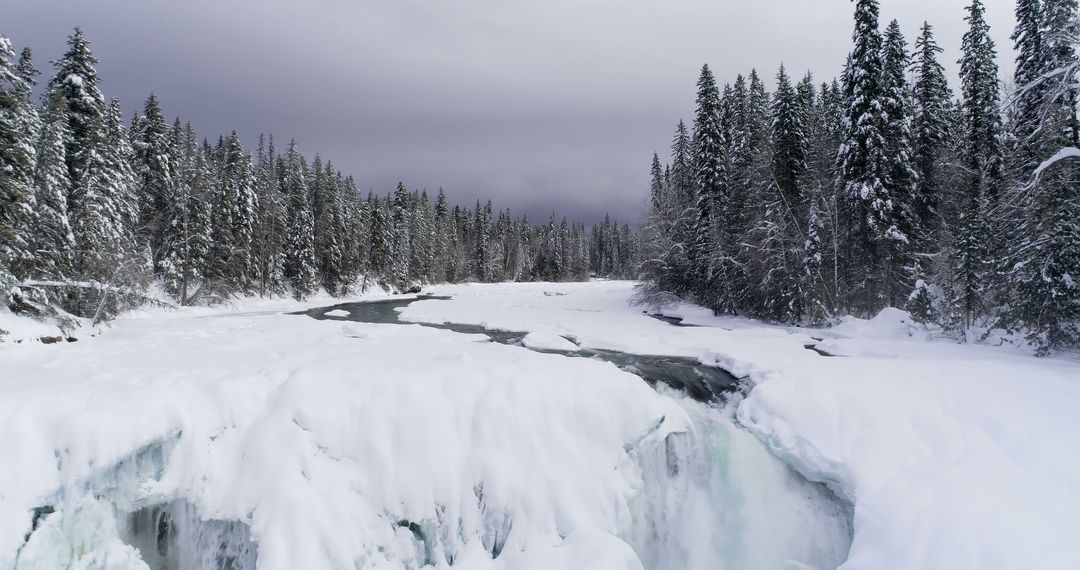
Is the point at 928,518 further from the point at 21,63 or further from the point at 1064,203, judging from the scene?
the point at 21,63

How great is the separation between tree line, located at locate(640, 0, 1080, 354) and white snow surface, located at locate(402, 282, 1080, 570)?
3.95 m

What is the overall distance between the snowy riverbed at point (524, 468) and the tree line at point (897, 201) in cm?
611

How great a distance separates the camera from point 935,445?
6.61 m

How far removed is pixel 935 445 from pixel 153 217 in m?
37.6

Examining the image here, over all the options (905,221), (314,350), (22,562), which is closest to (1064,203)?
(905,221)

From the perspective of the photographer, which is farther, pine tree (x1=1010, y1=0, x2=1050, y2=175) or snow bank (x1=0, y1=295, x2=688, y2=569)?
pine tree (x1=1010, y1=0, x2=1050, y2=175)

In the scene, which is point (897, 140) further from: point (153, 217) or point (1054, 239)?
point (153, 217)

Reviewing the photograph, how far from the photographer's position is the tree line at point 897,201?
12.0m

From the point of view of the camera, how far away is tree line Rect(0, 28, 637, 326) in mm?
14844

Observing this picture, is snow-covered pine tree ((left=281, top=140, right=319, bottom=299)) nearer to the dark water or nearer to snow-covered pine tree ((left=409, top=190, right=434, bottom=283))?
snow-covered pine tree ((left=409, top=190, right=434, bottom=283))

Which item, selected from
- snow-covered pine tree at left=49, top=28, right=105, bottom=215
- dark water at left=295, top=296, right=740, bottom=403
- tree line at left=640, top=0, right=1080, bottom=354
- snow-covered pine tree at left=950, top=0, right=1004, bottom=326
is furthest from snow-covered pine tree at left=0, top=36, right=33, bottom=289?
snow-covered pine tree at left=950, top=0, right=1004, bottom=326

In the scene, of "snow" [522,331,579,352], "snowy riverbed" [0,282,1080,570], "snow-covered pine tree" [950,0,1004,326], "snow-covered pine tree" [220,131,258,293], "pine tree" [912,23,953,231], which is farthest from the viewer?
"snow-covered pine tree" [220,131,258,293]

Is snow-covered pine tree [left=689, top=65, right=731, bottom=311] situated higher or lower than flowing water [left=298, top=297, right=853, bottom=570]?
higher

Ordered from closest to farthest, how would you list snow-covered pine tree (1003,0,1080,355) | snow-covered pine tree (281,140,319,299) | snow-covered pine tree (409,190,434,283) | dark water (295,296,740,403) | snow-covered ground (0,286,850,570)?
snow-covered ground (0,286,850,570)
dark water (295,296,740,403)
snow-covered pine tree (1003,0,1080,355)
snow-covered pine tree (281,140,319,299)
snow-covered pine tree (409,190,434,283)
